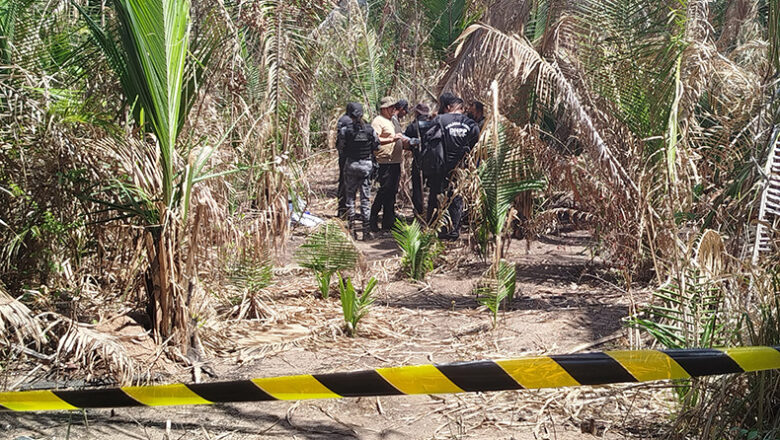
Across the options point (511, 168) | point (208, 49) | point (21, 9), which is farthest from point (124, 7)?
point (511, 168)

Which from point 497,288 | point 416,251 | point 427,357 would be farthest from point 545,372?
point 416,251

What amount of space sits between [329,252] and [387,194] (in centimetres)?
427

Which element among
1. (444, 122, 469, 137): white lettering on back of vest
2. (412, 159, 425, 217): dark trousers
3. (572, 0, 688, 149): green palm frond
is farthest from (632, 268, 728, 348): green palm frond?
(412, 159, 425, 217): dark trousers

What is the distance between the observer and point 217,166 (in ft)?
17.1

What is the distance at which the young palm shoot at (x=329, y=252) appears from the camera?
667cm

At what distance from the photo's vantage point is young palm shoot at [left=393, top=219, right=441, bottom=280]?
754 centimetres

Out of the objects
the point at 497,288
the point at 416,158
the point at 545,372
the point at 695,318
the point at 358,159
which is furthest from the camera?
the point at 416,158

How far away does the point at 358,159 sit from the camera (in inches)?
407

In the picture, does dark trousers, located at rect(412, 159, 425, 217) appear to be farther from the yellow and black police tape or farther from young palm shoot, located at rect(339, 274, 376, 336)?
the yellow and black police tape

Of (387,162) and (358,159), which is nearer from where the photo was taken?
(358,159)

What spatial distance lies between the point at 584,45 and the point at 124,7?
3.90m

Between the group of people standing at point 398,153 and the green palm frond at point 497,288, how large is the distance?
2431 millimetres

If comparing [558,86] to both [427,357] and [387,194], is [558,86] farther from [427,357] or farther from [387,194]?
[387,194]

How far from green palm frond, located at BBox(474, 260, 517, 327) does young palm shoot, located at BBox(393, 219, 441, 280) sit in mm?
1084
